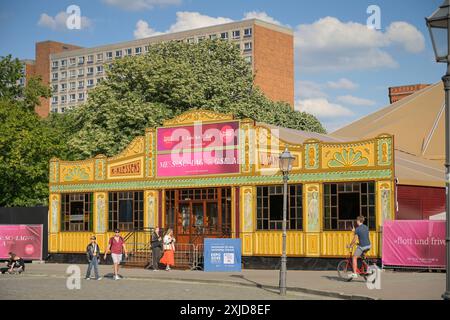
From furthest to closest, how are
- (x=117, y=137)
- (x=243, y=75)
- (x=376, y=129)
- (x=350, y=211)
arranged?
(x=243, y=75)
(x=117, y=137)
(x=376, y=129)
(x=350, y=211)

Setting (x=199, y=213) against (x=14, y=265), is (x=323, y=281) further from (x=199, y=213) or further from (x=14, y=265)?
(x=14, y=265)

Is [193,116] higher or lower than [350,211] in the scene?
higher

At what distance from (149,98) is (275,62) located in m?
70.6

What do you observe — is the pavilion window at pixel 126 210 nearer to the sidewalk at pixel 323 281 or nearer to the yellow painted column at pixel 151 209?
the yellow painted column at pixel 151 209

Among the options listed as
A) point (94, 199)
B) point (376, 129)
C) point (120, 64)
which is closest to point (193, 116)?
point (94, 199)

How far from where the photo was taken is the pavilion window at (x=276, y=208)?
102ft

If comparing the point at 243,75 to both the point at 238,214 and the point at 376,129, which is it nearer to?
the point at 376,129

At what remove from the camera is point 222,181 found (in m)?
33.0

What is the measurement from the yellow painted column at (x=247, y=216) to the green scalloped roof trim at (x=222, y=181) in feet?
1.44

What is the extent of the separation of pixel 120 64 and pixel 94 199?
1571 cm

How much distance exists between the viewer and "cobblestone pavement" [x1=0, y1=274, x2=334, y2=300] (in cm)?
1961

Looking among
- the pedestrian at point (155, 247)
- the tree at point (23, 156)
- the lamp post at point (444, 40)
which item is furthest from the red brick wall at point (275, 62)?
the lamp post at point (444, 40)

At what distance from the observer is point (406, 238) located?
1088 inches

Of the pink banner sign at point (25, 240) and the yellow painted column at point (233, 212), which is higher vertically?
the yellow painted column at point (233, 212)
